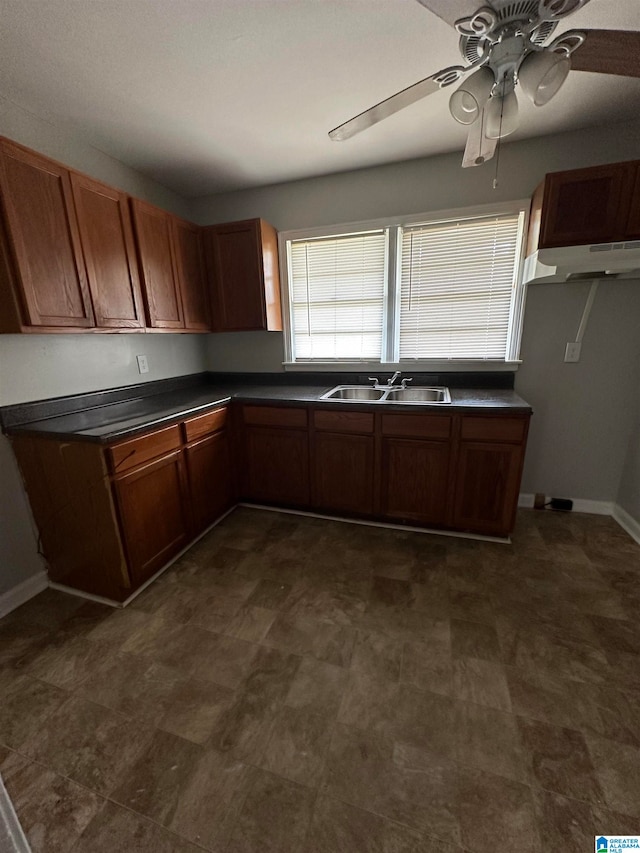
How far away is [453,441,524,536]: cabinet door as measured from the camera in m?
2.11

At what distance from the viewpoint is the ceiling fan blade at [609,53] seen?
100cm

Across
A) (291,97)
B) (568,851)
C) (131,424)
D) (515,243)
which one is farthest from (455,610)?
(291,97)

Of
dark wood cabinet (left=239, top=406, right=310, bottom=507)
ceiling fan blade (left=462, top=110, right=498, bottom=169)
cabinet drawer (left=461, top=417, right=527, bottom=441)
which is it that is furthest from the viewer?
dark wood cabinet (left=239, top=406, right=310, bottom=507)

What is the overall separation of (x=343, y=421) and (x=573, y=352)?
1.67m

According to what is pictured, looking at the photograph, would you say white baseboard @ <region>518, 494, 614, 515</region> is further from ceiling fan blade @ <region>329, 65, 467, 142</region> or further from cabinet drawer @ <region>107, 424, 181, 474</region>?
cabinet drawer @ <region>107, 424, 181, 474</region>

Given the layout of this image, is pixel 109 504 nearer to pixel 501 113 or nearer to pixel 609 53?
pixel 501 113

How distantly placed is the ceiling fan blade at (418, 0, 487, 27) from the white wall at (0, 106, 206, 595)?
81.0 inches

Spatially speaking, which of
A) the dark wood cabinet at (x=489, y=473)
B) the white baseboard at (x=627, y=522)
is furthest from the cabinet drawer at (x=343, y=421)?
the white baseboard at (x=627, y=522)

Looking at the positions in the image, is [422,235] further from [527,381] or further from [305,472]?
[305,472]

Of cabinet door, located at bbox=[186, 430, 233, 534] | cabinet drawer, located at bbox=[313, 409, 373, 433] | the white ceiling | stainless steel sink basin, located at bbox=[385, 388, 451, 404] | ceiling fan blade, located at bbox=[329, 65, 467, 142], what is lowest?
cabinet door, located at bbox=[186, 430, 233, 534]

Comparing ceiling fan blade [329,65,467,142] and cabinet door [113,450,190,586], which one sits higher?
ceiling fan blade [329,65,467,142]

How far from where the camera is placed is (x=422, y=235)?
8.36 feet

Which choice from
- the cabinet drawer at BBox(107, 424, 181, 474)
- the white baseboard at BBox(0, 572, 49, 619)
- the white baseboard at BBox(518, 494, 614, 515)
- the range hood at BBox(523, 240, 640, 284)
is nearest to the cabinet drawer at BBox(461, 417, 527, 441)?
the range hood at BBox(523, 240, 640, 284)

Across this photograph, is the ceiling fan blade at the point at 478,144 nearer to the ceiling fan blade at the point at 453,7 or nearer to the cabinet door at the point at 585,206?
the ceiling fan blade at the point at 453,7
